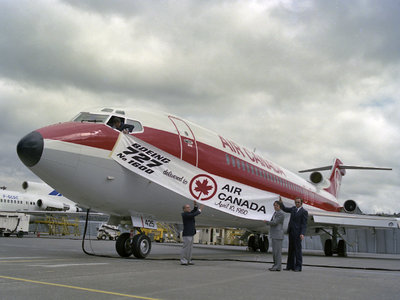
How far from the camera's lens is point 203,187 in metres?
11.8

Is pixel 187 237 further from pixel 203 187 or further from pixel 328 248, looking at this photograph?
pixel 328 248

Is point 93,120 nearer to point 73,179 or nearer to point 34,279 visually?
point 73,179

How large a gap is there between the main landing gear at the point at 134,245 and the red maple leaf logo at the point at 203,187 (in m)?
2.09

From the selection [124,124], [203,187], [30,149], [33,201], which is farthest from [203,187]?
[33,201]

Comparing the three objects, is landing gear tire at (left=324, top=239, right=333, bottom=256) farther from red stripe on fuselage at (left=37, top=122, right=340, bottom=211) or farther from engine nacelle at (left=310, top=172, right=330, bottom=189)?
engine nacelle at (left=310, top=172, right=330, bottom=189)

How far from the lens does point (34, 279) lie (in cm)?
552

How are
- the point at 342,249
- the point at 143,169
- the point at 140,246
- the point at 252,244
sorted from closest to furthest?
the point at 143,169 < the point at 140,246 < the point at 342,249 < the point at 252,244

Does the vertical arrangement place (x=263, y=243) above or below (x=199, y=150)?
below

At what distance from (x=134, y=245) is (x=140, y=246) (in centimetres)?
17

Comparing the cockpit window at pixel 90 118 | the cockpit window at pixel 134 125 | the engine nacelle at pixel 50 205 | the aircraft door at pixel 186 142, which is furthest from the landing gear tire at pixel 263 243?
the engine nacelle at pixel 50 205

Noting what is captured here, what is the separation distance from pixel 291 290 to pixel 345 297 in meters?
0.78

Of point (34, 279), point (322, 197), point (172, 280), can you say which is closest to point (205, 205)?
point (172, 280)

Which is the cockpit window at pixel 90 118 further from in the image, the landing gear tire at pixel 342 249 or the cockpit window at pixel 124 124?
the landing gear tire at pixel 342 249

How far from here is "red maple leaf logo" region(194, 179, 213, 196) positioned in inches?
456
